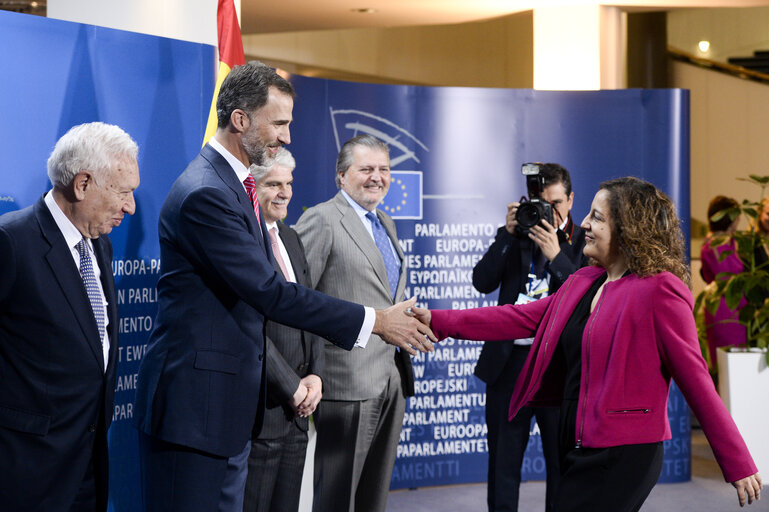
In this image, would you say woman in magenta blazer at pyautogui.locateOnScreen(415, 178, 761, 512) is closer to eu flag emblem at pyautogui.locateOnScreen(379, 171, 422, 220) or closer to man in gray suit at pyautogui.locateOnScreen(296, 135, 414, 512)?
man in gray suit at pyautogui.locateOnScreen(296, 135, 414, 512)

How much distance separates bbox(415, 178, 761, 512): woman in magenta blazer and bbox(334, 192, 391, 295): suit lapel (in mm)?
1185

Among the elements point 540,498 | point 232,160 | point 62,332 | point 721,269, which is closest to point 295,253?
point 232,160

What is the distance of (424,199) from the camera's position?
16.7ft

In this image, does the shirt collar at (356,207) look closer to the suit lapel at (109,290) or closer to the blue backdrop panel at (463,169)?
the blue backdrop panel at (463,169)

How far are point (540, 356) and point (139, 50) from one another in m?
1.76

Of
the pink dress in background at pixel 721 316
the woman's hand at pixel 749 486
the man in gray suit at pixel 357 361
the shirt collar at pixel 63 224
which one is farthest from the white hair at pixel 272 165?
the pink dress in background at pixel 721 316

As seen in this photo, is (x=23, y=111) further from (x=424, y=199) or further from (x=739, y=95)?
(x=739, y=95)

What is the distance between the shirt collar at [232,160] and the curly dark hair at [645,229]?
1068 millimetres

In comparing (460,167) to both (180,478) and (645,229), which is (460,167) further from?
(180,478)

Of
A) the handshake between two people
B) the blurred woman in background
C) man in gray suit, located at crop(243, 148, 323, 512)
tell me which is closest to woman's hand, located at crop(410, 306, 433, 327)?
the handshake between two people

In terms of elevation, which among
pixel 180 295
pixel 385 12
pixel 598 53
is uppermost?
pixel 385 12

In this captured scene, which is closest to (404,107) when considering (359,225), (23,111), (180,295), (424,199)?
(424,199)

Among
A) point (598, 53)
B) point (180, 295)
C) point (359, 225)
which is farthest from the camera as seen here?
point (598, 53)

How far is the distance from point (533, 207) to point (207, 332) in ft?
6.48
